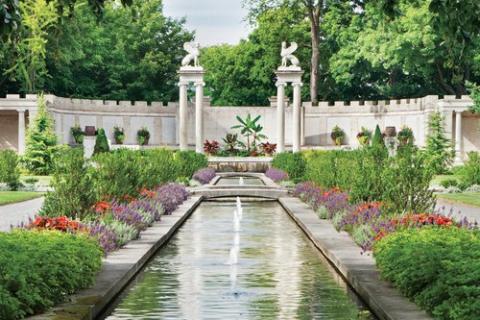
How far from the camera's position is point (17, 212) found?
1088 inches

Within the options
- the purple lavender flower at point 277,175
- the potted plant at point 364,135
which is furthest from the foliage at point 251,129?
the purple lavender flower at point 277,175

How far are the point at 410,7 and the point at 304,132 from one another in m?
12.1

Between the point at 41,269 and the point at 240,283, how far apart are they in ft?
13.9

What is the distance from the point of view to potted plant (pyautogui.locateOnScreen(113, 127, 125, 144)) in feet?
239

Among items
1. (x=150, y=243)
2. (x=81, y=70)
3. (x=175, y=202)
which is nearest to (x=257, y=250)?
(x=150, y=243)

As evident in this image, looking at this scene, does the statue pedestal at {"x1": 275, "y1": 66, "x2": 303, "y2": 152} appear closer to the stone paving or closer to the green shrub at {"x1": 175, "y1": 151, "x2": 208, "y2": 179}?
the green shrub at {"x1": 175, "y1": 151, "x2": 208, "y2": 179}

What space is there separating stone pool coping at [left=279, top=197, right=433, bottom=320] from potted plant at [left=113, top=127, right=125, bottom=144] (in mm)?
47857

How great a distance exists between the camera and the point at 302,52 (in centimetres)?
7988

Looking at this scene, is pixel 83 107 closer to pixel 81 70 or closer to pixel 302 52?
pixel 81 70

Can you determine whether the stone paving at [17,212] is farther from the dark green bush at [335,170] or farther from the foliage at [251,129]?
the foliage at [251,129]

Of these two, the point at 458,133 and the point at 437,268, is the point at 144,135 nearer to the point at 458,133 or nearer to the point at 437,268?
the point at 458,133

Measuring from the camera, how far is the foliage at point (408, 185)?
20672 mm

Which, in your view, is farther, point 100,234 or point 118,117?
point 118,117

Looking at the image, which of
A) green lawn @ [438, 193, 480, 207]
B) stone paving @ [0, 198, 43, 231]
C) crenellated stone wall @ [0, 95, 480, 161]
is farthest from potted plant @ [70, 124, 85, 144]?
green lawn @ [438, 193, 480, 207]
